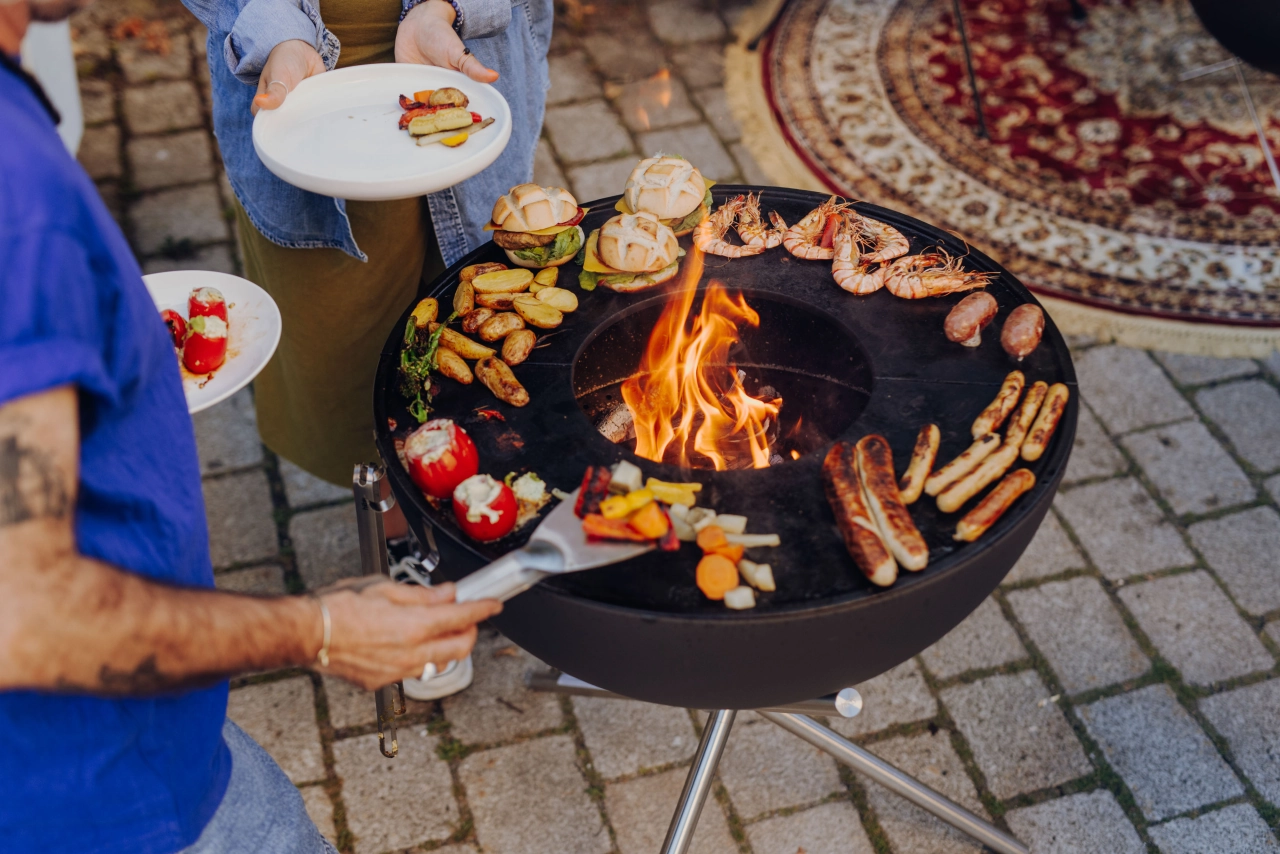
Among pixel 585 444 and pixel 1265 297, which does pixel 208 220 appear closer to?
pixel 585 444

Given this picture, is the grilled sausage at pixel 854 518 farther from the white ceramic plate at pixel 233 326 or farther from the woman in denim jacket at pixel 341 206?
the woman in denim jacket at pixel 341 206

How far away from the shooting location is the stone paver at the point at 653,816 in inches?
100

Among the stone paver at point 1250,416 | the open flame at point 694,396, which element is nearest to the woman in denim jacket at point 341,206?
the open flame at point 694,396

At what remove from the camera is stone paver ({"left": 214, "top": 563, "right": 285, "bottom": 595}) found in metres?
3.14

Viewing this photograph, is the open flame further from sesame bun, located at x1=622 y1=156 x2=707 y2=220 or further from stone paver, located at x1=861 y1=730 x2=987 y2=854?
stone paver, located at x1=861 y1=730 x2=987 y2=854

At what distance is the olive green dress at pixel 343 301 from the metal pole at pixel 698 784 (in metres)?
1.13

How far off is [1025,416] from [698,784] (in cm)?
115

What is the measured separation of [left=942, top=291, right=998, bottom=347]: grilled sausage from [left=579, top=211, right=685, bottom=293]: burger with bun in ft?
1.98

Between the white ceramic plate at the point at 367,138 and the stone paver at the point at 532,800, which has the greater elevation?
the white ceramic plate at the point at 367,138

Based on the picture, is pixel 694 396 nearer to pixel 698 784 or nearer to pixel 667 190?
pixel 667 190

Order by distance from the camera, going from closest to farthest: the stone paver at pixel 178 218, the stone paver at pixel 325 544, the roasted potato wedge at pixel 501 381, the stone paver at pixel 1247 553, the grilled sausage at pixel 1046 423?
the grilled sausage at pixel 1046 423 → the roasted potato wedge at pixel 501 381 → the stone paver at pixel 1247 553 → the stone paver at pixel 325 544 → the stone paver at pixel 178 218

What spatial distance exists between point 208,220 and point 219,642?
144 inches

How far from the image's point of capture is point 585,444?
1890 millimetres

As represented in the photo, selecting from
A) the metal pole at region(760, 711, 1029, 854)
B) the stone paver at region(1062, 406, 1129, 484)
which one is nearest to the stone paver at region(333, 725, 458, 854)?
the metal pole at region(760, 711, 1029, 854)
